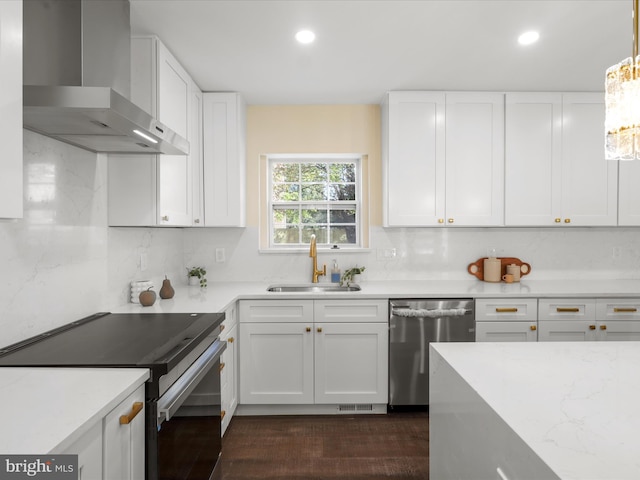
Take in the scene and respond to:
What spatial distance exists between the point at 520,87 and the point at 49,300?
3.40 meters

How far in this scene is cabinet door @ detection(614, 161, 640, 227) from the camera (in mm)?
3332

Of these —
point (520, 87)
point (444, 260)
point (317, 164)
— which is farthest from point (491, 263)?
point (317, 164)

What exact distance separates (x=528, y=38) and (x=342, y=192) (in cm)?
189

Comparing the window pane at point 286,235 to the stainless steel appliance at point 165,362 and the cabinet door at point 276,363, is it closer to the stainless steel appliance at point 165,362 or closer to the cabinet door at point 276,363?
the cabinet door at point 276,363

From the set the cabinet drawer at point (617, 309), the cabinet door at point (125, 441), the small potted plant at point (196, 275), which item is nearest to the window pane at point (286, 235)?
the small potted plant at point (196, 275)

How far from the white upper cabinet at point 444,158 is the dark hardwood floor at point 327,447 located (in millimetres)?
1515

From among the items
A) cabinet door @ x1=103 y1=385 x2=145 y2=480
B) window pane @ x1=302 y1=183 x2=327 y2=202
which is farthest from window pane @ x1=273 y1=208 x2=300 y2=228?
cabinet door @ x1=103 y1=385 x2=145 y2=480

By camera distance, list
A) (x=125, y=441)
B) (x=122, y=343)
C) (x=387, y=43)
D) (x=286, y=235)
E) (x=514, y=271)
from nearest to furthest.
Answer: (x=125, y=441) → (x=122, y=343) → (x=387, y=43) → (x=514, y=271) → (x=286, y=235)

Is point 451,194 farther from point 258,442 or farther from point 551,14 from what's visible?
point 258,442

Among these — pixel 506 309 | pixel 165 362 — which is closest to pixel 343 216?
pixel 506 309

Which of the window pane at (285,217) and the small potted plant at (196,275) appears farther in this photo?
the window pane at (285,217)

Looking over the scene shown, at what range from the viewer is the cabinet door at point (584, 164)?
10.9ft

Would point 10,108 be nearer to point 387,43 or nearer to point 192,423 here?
point 192,423

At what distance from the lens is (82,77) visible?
66.3 inches
